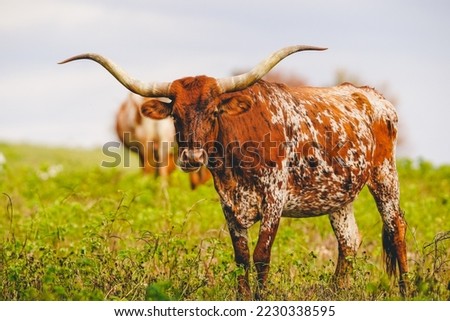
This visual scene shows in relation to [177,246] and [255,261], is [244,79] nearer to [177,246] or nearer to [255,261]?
[255,261]

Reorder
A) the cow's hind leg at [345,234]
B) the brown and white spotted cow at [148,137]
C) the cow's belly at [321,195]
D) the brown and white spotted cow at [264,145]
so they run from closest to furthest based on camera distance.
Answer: the brown and white spotted cow at [264,145]
the cow's belly at [321,195]
the cow's hind leg at [345,234]
the brown and white spotted cow at [148,137]

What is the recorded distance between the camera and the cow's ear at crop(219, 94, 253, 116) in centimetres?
614

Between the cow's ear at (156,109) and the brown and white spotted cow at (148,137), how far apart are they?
8.07 metres

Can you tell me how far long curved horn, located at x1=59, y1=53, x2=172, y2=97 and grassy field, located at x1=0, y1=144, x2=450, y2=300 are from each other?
3.32 ft

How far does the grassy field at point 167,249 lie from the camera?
6.21 m

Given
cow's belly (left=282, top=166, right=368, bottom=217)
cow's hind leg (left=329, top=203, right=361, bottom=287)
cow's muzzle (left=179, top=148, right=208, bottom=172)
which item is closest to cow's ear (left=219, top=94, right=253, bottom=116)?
cow's muzzle (left=179, top=148, right=208, bottom=172)

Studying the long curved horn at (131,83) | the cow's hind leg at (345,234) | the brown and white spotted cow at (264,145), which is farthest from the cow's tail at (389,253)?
the long curved horn at (131,83)

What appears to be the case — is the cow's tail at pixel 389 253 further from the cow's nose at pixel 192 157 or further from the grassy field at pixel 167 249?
the cow's nose at pixel 192 157

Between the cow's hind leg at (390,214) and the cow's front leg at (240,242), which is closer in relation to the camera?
the cow's front leg at (240,242)

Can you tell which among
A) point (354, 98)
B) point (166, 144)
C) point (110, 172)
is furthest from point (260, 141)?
point (166, 144)

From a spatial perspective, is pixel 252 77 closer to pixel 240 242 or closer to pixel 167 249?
pixel 240 242

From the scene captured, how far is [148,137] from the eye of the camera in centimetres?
1541
